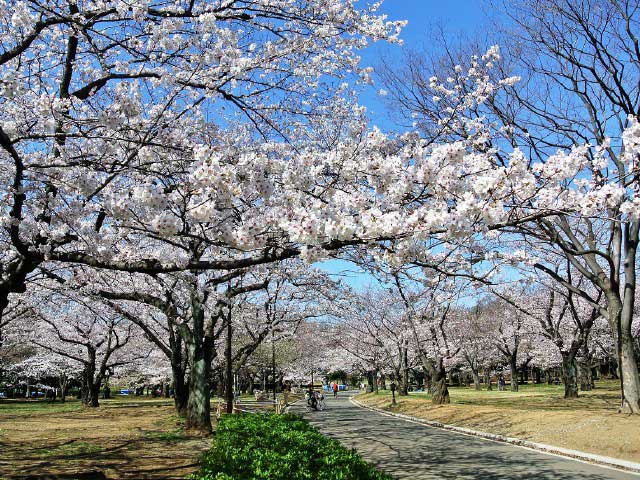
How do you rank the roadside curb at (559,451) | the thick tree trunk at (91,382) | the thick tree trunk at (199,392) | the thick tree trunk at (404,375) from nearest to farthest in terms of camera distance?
the roadside curb at (559,451) → the thick tree trunk at (199,392) → the thick tree trunk at (91,382) → the thick tree trunk at (404,375)

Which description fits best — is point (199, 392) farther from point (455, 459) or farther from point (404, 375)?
point (404, 375)

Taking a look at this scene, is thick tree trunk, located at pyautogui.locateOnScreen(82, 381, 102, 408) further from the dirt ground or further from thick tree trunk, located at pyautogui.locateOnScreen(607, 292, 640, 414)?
thick tree trunk, located at pyautogui.locateOnScreen(607, 292, 640, 414)

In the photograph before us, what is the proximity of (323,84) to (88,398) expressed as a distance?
29.7 meters

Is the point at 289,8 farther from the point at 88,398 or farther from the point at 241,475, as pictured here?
the point at 88,398

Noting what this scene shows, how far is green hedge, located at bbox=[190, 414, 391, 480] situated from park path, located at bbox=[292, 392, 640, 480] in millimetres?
1971

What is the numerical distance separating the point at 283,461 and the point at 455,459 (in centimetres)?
567

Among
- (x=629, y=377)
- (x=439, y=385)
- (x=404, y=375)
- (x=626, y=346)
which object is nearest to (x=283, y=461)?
(x=629, y=377)

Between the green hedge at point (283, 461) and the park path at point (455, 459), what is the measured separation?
6.47ft

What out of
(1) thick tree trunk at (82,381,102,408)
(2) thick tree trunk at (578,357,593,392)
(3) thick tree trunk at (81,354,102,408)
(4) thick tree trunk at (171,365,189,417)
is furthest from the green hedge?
(2) thick tree trunk at (578,357,593,392)

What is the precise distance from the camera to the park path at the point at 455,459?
8.77 m

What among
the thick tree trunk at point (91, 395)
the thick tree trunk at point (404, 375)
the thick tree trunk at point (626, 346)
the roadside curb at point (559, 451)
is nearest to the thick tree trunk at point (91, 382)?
the thick tree trunk at point (91, 395)

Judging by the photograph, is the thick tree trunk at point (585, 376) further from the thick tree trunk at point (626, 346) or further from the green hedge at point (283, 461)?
the green hedge at point (283, 461)

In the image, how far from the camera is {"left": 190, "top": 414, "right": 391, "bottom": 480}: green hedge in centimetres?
565

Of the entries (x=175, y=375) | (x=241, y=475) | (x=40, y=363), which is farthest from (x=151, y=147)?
(x=40, y=363)
